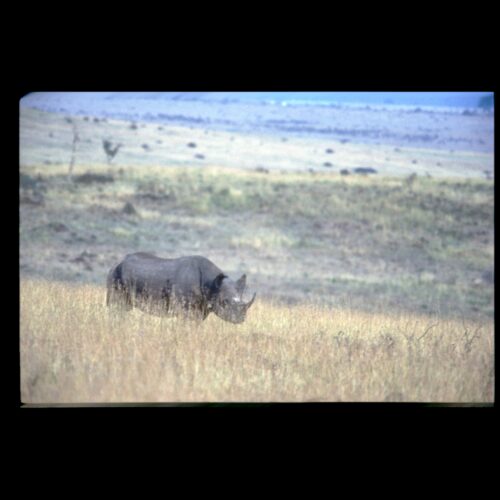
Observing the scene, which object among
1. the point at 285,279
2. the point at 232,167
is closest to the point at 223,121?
the point at 232,167

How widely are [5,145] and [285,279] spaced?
42.3 feet

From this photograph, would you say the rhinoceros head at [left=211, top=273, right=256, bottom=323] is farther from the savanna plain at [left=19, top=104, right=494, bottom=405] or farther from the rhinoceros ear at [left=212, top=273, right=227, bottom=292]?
the savanna plain at [left=19, top=104, right=494, bottom=405]

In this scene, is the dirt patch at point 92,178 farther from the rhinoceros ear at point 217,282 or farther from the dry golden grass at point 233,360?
the dry golden grass at point 233,360

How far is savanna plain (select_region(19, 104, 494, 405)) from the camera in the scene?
6.17 metres

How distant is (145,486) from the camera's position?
18.4ft

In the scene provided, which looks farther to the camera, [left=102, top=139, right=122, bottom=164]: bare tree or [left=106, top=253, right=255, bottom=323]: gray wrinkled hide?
[left=102, top=139, right=122, bottom=164]: bare tree

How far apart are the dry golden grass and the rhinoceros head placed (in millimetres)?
219

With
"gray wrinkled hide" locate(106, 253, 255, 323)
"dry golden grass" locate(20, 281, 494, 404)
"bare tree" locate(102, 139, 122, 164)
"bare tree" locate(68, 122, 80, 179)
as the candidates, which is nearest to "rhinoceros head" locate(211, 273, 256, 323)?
"gray wrinkled hide" locate(106, 253, 255, 323)

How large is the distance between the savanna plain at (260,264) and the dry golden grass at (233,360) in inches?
0.6

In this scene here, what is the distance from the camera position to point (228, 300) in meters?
7.93

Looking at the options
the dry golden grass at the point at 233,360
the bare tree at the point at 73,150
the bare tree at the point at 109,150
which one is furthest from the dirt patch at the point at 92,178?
the dry golden grass at the point at 233,360

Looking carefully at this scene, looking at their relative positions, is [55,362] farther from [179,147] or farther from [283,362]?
[179,147]

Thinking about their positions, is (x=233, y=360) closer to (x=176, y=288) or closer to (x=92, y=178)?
(x=176, y=288)

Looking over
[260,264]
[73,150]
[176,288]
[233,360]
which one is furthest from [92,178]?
[233,360]
